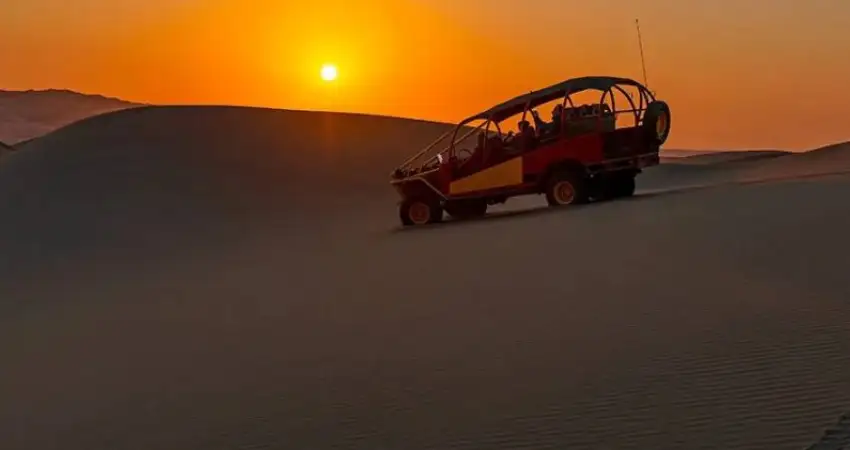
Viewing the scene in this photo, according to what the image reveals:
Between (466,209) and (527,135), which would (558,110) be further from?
(466,209)

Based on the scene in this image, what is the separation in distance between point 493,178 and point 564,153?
3.96 feet

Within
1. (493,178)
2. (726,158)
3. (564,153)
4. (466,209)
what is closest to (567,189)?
(564,153)

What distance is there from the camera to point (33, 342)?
29.9 ft

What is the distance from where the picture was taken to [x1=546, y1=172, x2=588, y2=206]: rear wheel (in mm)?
14469

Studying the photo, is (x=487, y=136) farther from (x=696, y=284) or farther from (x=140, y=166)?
(x=140, y=166)

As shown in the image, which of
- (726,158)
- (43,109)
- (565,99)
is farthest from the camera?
(43,109)

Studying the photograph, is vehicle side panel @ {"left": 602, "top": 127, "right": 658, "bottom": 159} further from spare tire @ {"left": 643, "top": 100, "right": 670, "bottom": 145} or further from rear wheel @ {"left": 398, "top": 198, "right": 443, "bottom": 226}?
rear wheel @ {"left": 398, "top": 198, "right": 443, "bottom": 226}

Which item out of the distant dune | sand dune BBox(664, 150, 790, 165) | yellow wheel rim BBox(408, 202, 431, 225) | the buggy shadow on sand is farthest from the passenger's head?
the distant dune

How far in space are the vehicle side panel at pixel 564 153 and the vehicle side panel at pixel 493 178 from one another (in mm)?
159

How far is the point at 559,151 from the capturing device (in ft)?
47.7

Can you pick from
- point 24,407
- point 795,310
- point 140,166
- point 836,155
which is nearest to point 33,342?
point 24,407

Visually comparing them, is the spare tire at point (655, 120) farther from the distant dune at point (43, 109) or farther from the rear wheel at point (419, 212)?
the distant dune at point (43, 109)

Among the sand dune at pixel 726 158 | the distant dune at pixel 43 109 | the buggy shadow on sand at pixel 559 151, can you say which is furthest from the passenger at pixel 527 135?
the distant dune at pixel 43 109

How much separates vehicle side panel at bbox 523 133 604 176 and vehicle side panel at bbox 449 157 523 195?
0.16m
